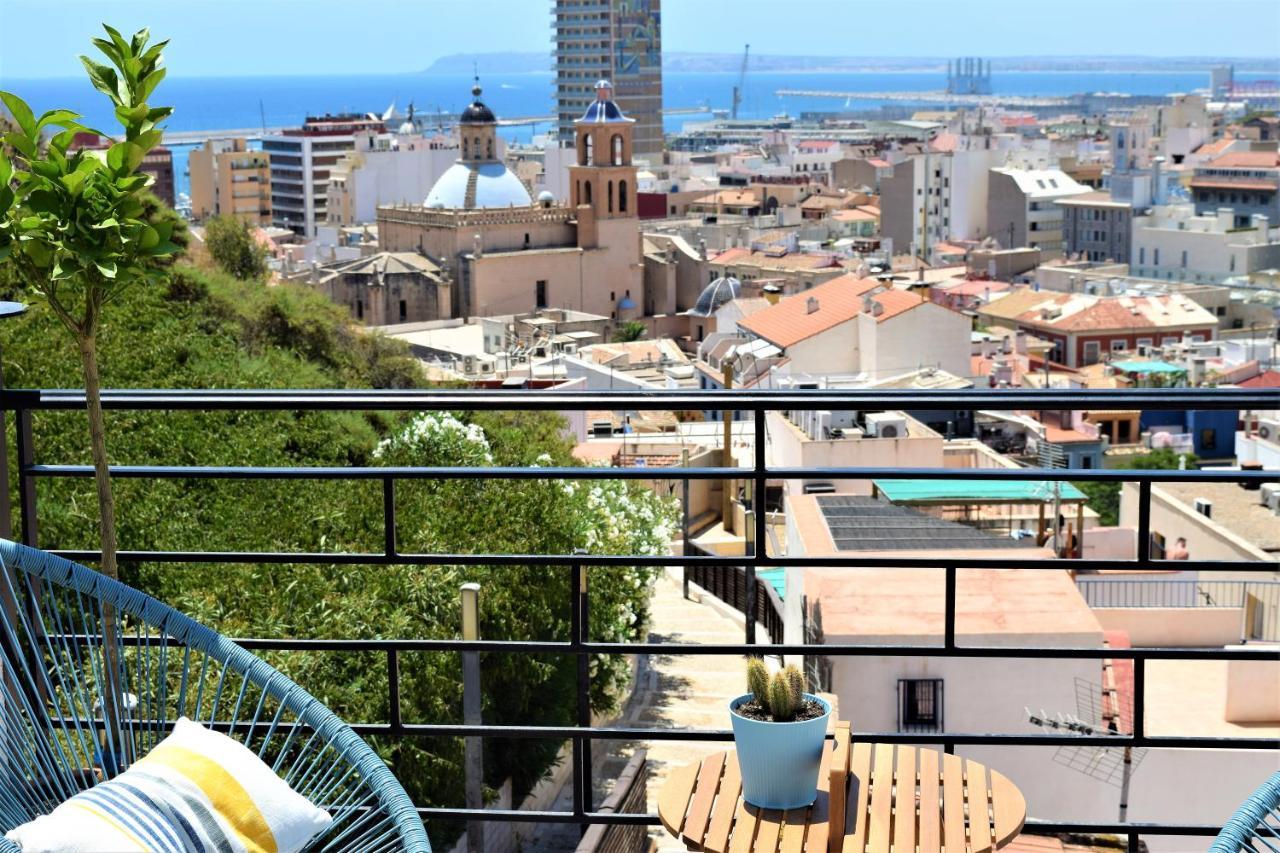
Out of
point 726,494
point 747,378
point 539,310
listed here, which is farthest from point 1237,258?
point 726,494

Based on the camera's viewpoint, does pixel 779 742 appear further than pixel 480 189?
No

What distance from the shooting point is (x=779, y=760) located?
149 cm

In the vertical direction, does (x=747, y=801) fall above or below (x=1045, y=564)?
below

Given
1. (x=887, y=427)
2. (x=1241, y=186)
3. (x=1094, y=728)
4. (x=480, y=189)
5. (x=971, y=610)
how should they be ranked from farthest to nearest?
(x=1241, y=186), (x=480, y=189), (x=887, y=427), (x=971, y=610), (x=1094, y=728)

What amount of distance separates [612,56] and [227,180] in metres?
34.2

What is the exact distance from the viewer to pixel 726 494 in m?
16.2

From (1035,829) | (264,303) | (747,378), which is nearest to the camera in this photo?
(1035,829)

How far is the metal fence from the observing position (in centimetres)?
1087

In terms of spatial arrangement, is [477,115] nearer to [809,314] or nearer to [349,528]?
[809,314]

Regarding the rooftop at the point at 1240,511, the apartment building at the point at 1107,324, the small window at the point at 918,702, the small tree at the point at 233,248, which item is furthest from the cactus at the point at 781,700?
the apartment building at the point at 1107,324

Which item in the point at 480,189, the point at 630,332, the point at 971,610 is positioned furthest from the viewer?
the point at 480,189

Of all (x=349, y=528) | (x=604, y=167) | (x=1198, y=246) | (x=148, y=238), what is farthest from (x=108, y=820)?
(x=1198, y=246)

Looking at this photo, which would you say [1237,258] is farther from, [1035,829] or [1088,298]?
[1035,829]

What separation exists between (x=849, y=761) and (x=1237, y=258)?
50247 millimetres
